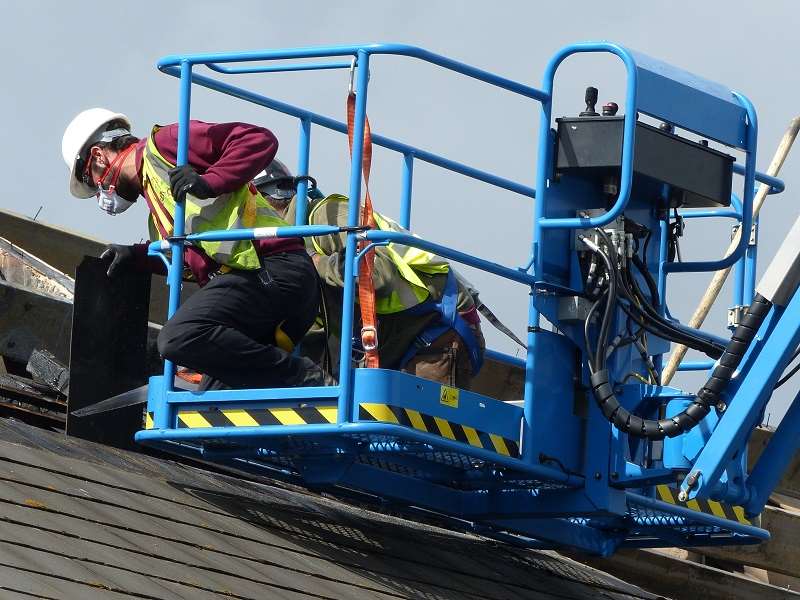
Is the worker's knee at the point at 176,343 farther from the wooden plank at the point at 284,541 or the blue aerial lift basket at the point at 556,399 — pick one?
the wooden plank at the point at 284,541

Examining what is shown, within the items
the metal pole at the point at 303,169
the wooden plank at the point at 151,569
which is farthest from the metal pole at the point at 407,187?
the wooden plank at the point at 151,569

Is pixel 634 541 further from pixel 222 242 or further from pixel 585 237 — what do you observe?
pixel 222 242

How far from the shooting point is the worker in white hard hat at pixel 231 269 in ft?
25.6

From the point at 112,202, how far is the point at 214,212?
2.34ft

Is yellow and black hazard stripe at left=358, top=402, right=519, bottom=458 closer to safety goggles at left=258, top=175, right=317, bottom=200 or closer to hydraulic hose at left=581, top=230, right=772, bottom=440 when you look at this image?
hydraulic hose at left=581, top=230, right=772, bottom=440

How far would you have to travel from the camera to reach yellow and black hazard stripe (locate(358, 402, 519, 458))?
727 cm

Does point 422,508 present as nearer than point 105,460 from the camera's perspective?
No

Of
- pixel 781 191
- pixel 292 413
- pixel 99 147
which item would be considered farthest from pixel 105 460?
pixel 781 191

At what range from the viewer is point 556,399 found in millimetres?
8008

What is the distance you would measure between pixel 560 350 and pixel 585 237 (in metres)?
0.50

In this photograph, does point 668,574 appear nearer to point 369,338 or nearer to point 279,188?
point 279,188

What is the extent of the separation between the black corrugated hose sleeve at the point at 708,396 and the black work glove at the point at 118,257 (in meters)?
2.32

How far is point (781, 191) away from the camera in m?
9.38

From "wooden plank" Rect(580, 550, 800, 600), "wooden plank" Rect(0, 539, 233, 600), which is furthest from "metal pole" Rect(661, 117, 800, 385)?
"wooden plank" Rect(0, 539, 233, 600)
